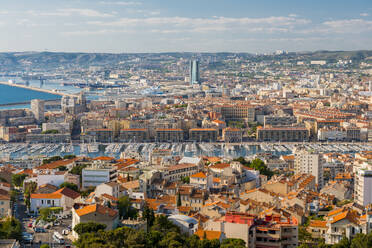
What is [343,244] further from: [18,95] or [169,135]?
[18,95]

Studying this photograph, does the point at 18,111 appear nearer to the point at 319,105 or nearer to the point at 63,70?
the point at 319,105

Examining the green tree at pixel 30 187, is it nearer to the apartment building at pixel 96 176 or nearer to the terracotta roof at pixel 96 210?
the apartment building at pixel 96 176

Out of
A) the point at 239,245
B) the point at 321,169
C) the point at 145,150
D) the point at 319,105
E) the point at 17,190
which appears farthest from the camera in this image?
the point at 319,105

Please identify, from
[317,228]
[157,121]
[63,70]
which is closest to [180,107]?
[157,121]

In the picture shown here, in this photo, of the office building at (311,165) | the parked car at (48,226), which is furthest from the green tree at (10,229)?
the office building at (311,165)

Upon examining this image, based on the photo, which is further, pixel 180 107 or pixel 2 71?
pixel 2 71

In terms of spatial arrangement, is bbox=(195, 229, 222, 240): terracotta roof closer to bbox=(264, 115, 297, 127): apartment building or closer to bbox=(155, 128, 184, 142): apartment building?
bbox=(155, 128, 184, 142): apartment building
